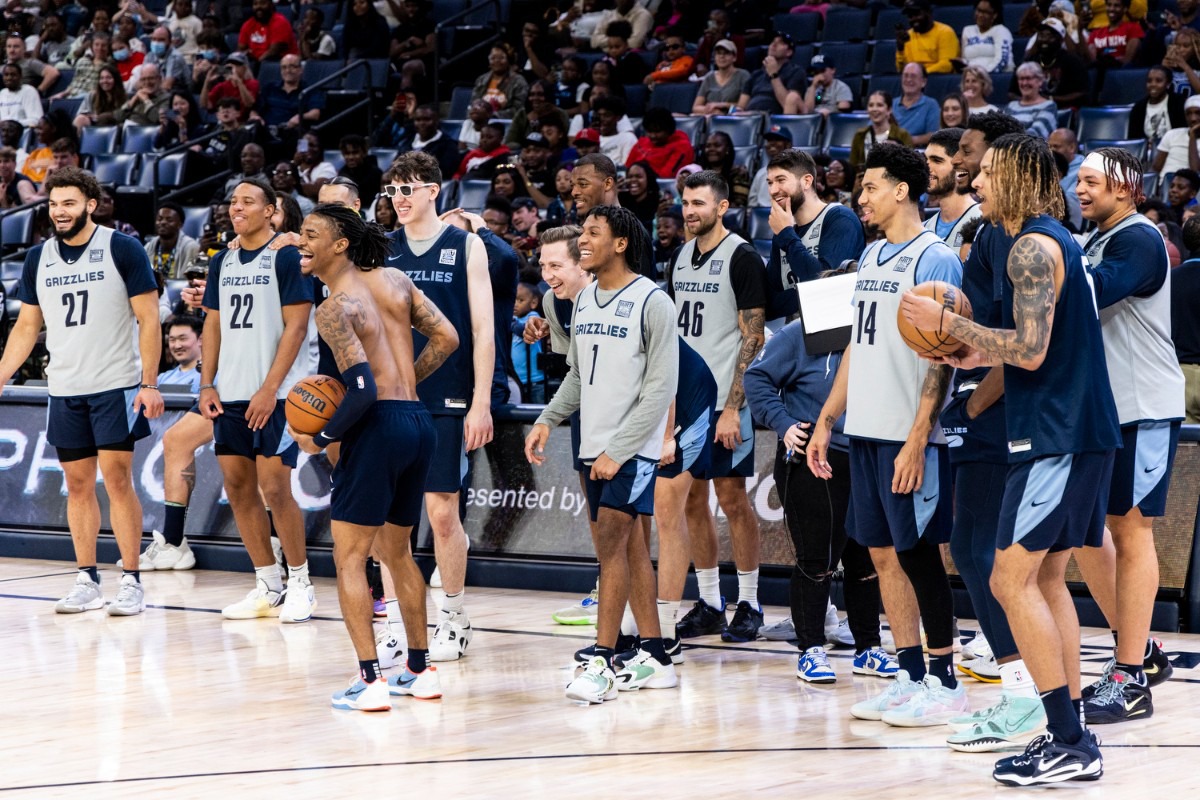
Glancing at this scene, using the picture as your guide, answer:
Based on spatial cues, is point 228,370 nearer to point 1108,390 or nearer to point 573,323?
point 573,323

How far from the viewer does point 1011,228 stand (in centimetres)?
497

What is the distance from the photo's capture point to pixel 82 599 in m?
8.33

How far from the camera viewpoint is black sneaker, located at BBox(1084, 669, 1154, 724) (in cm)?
572

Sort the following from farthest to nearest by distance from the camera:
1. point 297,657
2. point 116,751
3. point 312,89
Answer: point 312,89 → point 297,657 → point 116,751

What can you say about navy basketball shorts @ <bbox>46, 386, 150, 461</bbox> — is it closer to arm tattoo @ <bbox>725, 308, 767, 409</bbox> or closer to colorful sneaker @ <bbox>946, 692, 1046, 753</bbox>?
arm tattoo @ <bbox>725, 308, 767, 409</bbox>

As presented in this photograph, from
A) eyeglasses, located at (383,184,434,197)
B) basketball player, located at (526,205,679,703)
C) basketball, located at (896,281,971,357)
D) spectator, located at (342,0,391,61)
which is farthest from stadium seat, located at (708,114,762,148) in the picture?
basketball, located at (896,281,971,357)

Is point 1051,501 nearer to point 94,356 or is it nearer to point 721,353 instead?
point 721,353

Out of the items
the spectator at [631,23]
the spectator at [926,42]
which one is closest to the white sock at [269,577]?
the spectator at [926,42]

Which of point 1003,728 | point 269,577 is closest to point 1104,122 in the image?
point 269,577

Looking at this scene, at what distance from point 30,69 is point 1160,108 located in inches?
523

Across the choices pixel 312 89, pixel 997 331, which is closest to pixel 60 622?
pixel 997 331

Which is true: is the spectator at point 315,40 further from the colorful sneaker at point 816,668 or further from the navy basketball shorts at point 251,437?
the colorful sneaker at point 816,668

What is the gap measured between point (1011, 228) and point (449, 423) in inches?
117

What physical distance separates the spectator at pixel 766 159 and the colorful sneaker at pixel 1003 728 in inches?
305
